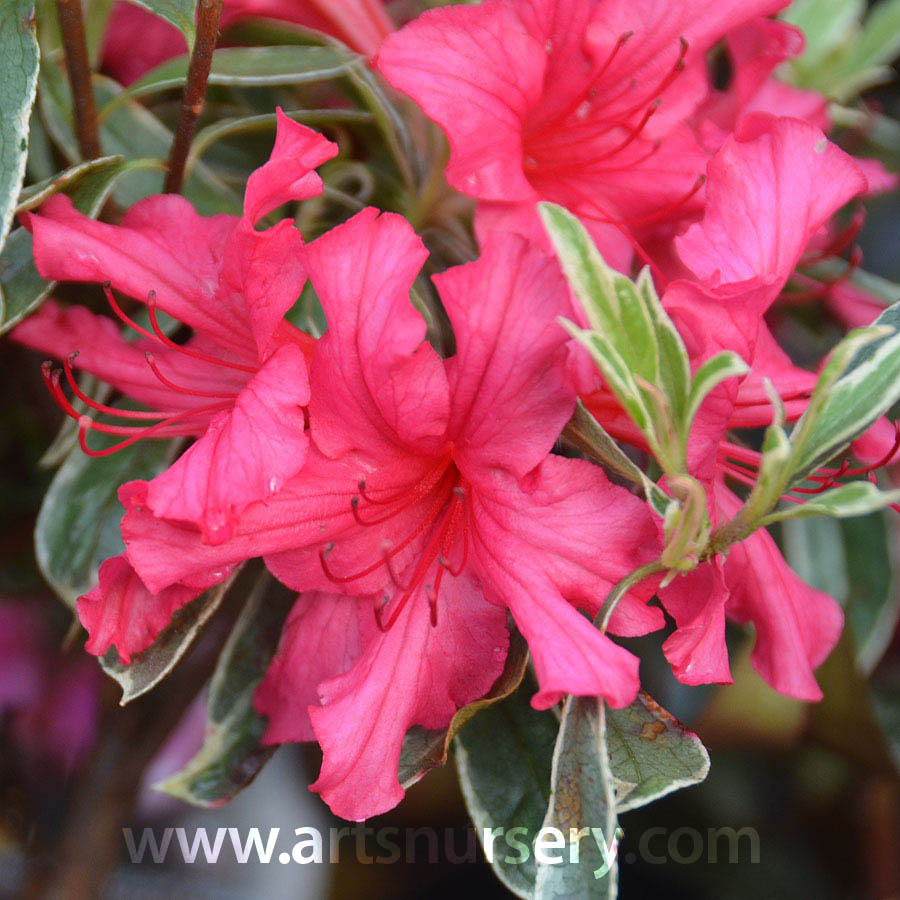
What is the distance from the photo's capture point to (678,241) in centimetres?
54

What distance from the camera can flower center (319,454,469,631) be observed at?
0.59 meters

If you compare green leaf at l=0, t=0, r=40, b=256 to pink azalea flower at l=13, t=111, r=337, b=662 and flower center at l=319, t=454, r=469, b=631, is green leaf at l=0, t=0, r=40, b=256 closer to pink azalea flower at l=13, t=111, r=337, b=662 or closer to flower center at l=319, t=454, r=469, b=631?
pink azalea flower at l=13, t=111, r=337, b=662

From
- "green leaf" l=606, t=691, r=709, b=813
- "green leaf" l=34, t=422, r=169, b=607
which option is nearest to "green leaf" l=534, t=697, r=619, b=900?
"green leaf" l=606, t=691, r=709, b=813

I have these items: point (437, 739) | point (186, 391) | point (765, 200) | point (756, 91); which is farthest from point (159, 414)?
point (756, 91)

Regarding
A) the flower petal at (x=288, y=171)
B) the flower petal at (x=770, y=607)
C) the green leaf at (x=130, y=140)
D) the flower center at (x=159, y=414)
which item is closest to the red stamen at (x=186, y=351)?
the flower center at (x=159, y=414)

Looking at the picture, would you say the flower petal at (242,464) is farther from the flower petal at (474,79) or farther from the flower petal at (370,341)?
the flower petal at (474,79)

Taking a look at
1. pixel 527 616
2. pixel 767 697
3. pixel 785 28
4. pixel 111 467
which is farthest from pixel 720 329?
pixel 767 697

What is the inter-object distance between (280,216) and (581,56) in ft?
0.98

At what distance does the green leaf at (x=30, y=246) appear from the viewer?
2.15ft

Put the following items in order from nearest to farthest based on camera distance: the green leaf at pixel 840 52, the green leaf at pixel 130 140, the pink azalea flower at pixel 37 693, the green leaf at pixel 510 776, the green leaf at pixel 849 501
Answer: the green leaf at pixel 849 501 < the green leaf at pixel 510 776 < the green leaf at pixel 130 140 < the green leaf at pixel 840 52 < the pink azalea flower at pixel 37 693

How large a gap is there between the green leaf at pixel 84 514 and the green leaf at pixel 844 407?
0.48 meters

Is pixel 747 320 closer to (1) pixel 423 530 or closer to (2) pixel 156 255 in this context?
(1) pixel 423 530

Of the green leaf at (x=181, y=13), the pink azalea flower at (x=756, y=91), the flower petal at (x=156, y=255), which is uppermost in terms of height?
the pink azalea flower at (x=756, y=91)

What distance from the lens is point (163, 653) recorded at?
65 centimetres
